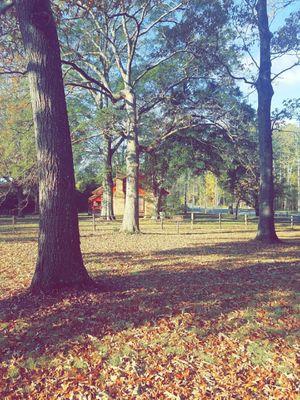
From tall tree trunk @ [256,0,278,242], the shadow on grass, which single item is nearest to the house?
tall tree trunk @ [256,0,278,242]

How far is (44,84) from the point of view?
6.34 metres

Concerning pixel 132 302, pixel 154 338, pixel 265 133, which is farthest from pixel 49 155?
pixel 265 133

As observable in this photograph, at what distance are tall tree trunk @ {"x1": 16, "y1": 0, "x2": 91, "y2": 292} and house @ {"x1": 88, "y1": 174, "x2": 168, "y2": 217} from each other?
32.6m

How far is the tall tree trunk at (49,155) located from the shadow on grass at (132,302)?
19.8 inches

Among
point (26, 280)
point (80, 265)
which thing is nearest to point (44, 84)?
point (80, 265)

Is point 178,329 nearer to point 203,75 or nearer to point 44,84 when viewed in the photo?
point 44,84

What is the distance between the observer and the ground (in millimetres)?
3625

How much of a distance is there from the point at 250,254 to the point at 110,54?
64.7 feet

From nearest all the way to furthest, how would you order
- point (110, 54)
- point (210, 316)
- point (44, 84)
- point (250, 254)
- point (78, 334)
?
1. point (78, 334)
2. point (210, 316)
3. point (44, 84)
4. point (250, 254)
5. point (110, 54)

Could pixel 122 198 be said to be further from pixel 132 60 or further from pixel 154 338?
pixel 154 338

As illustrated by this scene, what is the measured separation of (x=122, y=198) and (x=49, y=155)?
40897 mm

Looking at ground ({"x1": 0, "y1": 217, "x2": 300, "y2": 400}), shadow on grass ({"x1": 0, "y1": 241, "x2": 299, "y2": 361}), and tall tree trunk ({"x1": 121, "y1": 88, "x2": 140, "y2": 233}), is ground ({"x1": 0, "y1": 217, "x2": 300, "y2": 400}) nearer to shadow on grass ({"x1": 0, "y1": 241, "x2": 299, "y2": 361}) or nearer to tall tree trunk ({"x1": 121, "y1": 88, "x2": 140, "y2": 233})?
shadow on grass ({"x1": 0, "y1": 241, "x2": 299, "y2": 361})

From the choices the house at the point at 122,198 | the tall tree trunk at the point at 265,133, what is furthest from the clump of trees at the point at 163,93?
the house at the point at 122,198

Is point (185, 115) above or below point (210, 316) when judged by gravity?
above
